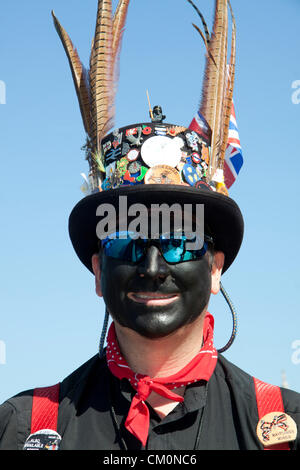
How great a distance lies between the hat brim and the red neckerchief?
2.50ft

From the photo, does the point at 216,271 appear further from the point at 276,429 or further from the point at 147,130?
the point at 276,429

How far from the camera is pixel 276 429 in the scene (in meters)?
3.96

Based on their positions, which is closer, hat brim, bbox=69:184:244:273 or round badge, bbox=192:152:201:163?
hat brim, bbox=69:184:244:273

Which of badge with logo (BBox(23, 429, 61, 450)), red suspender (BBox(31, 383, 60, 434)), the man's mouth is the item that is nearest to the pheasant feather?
the man's mouth

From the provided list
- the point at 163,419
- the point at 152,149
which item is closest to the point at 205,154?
the point at 152,149

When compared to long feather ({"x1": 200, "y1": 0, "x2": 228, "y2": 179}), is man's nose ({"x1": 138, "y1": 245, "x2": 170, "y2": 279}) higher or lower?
lower

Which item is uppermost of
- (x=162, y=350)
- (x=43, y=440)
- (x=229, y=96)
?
(x=229, y=96)

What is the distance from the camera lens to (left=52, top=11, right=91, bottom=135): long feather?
509 centimetres

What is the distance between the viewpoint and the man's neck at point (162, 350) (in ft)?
14.0

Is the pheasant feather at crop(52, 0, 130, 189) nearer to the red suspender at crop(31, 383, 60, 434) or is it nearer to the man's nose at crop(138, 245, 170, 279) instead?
the man's nose at crop(138, 245, 170, 279)

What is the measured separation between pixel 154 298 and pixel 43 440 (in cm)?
112
